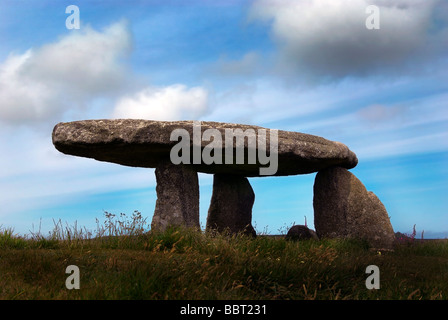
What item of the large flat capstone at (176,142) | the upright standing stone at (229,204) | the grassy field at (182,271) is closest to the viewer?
the grassy field at (182,271)

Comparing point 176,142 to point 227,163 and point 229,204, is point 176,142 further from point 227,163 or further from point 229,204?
point 229,204

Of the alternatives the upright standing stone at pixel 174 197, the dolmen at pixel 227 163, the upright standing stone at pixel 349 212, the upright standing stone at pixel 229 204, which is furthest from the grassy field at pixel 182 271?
the upright standing stone at pixel 229 204

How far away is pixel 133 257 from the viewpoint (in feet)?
22.9

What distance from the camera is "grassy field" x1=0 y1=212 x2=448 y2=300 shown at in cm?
530

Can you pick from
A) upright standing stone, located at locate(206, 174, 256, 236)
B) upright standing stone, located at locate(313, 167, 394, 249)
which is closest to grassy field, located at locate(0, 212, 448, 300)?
upright standing stone, located at locate(313, 167, 394, 249)

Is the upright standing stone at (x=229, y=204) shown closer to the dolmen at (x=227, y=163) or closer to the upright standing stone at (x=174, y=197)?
the dolmen at (x=227, y=163)

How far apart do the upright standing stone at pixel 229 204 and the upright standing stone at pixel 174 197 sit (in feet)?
7.11

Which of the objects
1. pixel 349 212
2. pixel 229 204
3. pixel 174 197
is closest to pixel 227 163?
pixel 174 197

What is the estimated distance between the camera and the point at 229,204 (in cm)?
1245

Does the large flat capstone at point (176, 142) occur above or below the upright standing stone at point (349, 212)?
above

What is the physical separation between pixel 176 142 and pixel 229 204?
11.8ft

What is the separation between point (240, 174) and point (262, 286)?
6.82 metres

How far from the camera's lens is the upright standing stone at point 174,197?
9930mm
